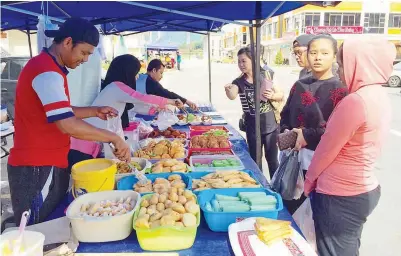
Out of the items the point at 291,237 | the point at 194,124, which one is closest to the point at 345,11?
the point at 194,124

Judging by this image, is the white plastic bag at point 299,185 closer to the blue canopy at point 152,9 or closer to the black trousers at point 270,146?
the black trousers at point 270,146

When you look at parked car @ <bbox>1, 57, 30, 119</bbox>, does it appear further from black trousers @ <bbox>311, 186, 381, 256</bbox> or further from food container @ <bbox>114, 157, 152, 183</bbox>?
black trousers @ <bbox>311, 186, 381, 256</bbox>

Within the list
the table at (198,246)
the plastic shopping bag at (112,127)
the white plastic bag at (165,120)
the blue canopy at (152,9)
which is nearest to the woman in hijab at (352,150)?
the table at (198,246)

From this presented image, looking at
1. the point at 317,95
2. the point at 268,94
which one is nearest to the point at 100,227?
the point at 317,95

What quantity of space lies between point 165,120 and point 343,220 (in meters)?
2.19

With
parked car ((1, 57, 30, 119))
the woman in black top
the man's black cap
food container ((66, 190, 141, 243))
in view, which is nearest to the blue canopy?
the woman in black top

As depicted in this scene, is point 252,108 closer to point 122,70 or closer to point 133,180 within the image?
point 122,70

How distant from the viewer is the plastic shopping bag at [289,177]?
2.14 m

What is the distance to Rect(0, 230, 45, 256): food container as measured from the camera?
1.07 meters

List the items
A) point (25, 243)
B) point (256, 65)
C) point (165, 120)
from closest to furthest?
point (25, 243) → point (256, 65) → point (165, 120)

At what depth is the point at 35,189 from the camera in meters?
1.69

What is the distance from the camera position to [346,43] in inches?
61.7

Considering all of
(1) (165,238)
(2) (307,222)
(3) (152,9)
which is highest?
(3) (152,9)

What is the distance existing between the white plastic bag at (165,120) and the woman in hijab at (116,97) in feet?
1.39
